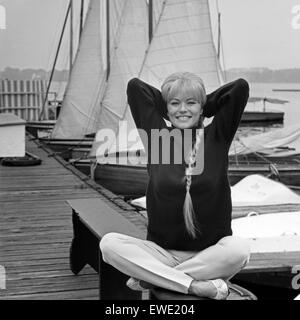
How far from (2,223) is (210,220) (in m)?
4.47

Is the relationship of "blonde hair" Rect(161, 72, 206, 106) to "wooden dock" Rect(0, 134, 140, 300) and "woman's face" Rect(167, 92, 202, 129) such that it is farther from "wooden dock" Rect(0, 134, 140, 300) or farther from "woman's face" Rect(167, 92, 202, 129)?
"wooden dock" Rect(0, 134, 140, 300)

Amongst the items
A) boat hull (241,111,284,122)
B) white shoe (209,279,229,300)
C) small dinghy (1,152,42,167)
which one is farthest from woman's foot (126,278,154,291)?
boat hull (241,111,284,122)

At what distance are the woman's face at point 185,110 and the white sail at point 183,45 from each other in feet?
33.2

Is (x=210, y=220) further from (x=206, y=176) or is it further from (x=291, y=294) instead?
(x=291, y=294)

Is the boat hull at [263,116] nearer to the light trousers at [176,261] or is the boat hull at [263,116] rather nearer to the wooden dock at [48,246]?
the wooden dock at [48,246]

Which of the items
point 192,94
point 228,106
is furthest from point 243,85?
point 192,94

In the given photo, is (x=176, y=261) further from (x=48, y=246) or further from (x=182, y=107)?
(x=48, y=246)

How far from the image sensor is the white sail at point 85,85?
1927 centimetres

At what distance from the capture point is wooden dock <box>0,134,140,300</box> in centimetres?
467

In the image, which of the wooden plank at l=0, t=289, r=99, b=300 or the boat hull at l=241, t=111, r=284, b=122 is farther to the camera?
the boat hull at l=241, t=111, r=284, b=122

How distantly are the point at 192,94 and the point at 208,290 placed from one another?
874 mm

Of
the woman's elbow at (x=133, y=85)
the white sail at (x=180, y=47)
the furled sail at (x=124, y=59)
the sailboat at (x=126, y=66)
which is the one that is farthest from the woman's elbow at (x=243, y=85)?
the furled sail at (x=124, y=59)

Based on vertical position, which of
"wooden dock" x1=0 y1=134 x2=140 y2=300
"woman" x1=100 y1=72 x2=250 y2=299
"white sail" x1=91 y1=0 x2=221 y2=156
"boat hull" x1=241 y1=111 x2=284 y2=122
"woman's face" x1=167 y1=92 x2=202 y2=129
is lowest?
"boat hull" x1=241 y1=111 x2=284 y2=122
